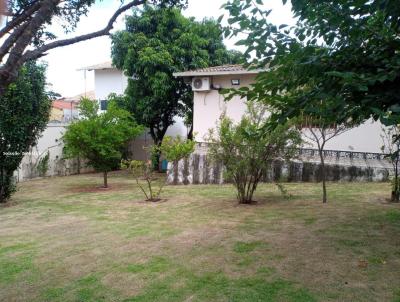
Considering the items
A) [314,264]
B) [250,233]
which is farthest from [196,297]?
[250,233]

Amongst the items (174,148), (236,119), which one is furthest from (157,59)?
(174,148)

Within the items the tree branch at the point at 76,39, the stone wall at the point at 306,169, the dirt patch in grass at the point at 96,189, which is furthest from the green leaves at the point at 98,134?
the tree branch at the point at 76,39

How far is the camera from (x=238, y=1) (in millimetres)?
4406

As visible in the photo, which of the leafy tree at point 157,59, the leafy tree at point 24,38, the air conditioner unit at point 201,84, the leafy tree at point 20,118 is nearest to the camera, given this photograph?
the leafy tree at point 24,38

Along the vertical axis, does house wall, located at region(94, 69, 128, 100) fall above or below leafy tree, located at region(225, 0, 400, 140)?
above

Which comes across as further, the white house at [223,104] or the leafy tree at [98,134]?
the leafy tree at [98,134]

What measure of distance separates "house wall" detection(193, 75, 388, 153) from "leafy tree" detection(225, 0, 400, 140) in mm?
8226

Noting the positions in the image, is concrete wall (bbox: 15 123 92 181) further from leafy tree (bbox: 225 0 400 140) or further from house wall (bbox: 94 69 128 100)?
leafy tree (bbox: 225 0 400 140)

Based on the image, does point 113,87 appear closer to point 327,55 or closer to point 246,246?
point 246,246

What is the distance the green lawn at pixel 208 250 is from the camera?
4.35 metres

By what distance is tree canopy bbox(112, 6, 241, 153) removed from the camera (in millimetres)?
16297

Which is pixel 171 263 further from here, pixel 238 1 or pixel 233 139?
pixel 233 139

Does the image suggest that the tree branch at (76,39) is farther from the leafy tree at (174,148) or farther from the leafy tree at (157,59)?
the leafy tree at (157,59)

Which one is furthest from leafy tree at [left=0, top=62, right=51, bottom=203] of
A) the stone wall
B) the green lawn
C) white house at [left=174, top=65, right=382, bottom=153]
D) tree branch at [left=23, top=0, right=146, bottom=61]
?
tree branch at [left=23, top=0, right=146, bottom=61]
